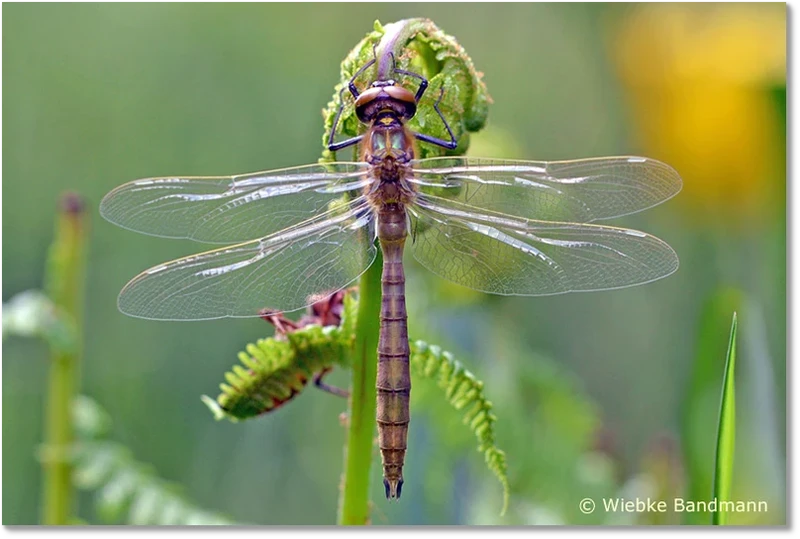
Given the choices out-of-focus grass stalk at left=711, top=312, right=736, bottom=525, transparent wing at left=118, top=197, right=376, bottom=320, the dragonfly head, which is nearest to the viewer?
out-of-focus grass stalk at left=711, top=312, right=736, bottom=525

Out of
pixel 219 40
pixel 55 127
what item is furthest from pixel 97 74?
pixel 219 40

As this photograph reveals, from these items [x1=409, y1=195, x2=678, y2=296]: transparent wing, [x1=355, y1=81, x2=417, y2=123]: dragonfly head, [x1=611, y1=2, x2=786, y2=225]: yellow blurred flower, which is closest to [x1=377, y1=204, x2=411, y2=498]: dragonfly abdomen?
[x1=409, y1=195, x2=678, y2=296]: transparent wing

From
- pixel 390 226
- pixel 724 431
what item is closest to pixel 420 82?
pixel 390 226

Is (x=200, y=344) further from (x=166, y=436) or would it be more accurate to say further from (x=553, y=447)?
(x=553, y=447)

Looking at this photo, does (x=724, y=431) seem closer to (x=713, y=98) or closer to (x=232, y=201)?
(x=232, y=201)

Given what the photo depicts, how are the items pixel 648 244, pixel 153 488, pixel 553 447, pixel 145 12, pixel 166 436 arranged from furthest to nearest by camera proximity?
pixel 145 12
pixel 166 436
pixel 553 447
pixel 153 488
pixel 648 244

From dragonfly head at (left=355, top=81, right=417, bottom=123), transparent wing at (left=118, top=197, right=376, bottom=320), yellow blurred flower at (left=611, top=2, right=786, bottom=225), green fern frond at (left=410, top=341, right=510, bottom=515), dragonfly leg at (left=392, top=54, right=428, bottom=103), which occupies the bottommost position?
green fern frond at (left=410, top=341, right=510, bottom=515)

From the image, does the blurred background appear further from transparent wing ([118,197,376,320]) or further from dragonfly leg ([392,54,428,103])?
dragonfly leg ([392,54,428,103])

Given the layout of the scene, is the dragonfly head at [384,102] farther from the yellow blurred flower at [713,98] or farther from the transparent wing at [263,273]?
the yellow blurred flower at [713,98]
